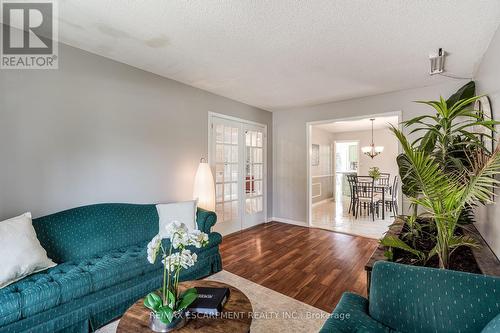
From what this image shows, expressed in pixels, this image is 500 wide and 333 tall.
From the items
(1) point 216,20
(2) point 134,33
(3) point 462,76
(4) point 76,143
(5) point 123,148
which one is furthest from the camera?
(3) point 462,76

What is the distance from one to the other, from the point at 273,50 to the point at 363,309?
2378 mm

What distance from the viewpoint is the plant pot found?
1.21m

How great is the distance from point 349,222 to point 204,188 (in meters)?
3.46

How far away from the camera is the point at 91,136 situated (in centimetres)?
257

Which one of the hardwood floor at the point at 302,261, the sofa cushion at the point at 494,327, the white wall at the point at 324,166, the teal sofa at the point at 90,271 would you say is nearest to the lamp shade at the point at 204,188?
the teal sofa at the point at 90,271

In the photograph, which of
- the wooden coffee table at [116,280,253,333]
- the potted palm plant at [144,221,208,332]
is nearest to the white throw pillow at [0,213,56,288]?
the wooden coffee table at [116,280,253,333]

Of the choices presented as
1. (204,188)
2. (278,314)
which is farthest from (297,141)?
(278,314)

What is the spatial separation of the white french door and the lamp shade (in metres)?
0.52

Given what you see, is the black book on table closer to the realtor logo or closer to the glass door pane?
the realtor logo

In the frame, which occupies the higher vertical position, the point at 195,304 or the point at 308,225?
the point at 195,304

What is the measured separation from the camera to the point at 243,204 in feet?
15.2

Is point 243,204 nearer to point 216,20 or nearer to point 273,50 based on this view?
point 273,50

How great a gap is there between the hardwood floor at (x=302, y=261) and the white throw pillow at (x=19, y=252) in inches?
72.7

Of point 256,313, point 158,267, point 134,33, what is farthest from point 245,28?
point 256,313
